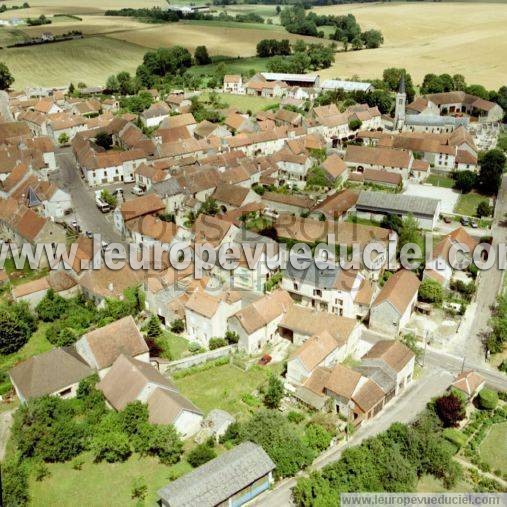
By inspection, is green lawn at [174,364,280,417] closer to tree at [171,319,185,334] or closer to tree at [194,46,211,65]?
tree at [171,319,185,334]

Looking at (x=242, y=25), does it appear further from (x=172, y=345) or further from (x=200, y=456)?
(x=200, y=456)

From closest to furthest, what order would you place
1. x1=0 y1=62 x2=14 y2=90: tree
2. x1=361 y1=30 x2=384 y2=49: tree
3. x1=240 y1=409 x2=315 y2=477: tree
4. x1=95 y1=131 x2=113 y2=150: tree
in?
x1=240 y1=409 x2=315 y2=477: tree → x1=95 y1=131 x2=113 y2=150: tree → x1=0 y1=62 x2=14 y2=90: tree → x1=361 y1=30 x2=384 y2=49: tree

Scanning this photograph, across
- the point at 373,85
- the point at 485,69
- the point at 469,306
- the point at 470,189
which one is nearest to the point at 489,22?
the point at 485,69

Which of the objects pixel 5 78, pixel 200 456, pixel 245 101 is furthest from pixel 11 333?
pixel 5 78

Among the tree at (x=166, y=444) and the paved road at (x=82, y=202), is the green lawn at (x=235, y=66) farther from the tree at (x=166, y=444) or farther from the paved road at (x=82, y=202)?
the tree at (x=166, y=444)

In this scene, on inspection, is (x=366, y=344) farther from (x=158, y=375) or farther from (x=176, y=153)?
(x=176, y=153)

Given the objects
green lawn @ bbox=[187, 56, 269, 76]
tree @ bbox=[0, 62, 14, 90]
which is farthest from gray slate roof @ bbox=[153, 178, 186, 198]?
green lawn @ bbox=[187, 56, 269, 76]
